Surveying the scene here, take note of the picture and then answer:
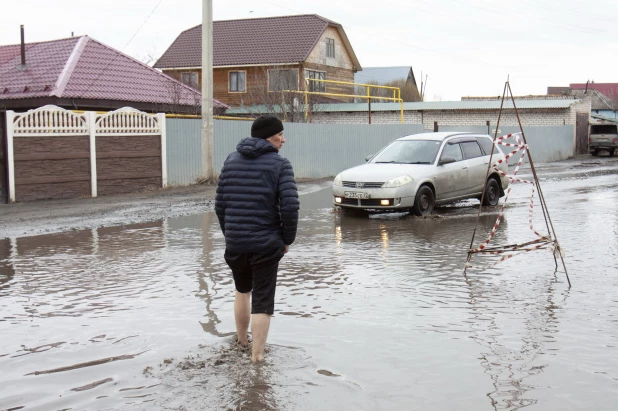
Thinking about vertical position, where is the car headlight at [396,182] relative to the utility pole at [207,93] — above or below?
below

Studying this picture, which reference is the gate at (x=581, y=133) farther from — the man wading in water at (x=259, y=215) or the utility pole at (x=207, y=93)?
the man wading in water at (x=259, y=215)

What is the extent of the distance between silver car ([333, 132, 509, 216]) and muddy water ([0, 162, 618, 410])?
8.50 ft

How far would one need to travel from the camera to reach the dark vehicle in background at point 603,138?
3991 cm

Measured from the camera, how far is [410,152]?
15.0 meters

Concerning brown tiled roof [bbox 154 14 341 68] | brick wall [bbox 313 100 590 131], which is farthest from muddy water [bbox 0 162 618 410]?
brown tiled roof [bbox 154 14 341 68]

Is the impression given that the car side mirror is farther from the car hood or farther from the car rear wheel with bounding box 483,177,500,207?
the car rear wheel with bounding box 483,177,500,207

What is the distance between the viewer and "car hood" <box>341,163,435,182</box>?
1387cm

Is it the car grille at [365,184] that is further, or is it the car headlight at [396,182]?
the car grille at [365,184]

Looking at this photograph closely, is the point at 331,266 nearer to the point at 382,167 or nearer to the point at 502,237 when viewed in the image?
the point at 502,237

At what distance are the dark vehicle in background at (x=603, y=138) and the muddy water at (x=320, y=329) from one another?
3093cm

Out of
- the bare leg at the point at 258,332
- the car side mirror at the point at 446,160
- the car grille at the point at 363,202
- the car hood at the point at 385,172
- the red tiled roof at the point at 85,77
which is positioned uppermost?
the red tiled roof at the point at 85,77

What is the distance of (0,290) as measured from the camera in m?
7.89

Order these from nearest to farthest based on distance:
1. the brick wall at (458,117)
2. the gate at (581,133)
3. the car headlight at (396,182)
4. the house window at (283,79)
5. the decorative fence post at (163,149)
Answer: the car headlight at (396,182) → the decorative fence post at (163,149) → the house window at (283,79) → the brick wall at (458,117) → the gate at (581,133)

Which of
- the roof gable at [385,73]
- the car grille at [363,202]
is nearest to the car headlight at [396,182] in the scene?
the car grille at [363,202]
